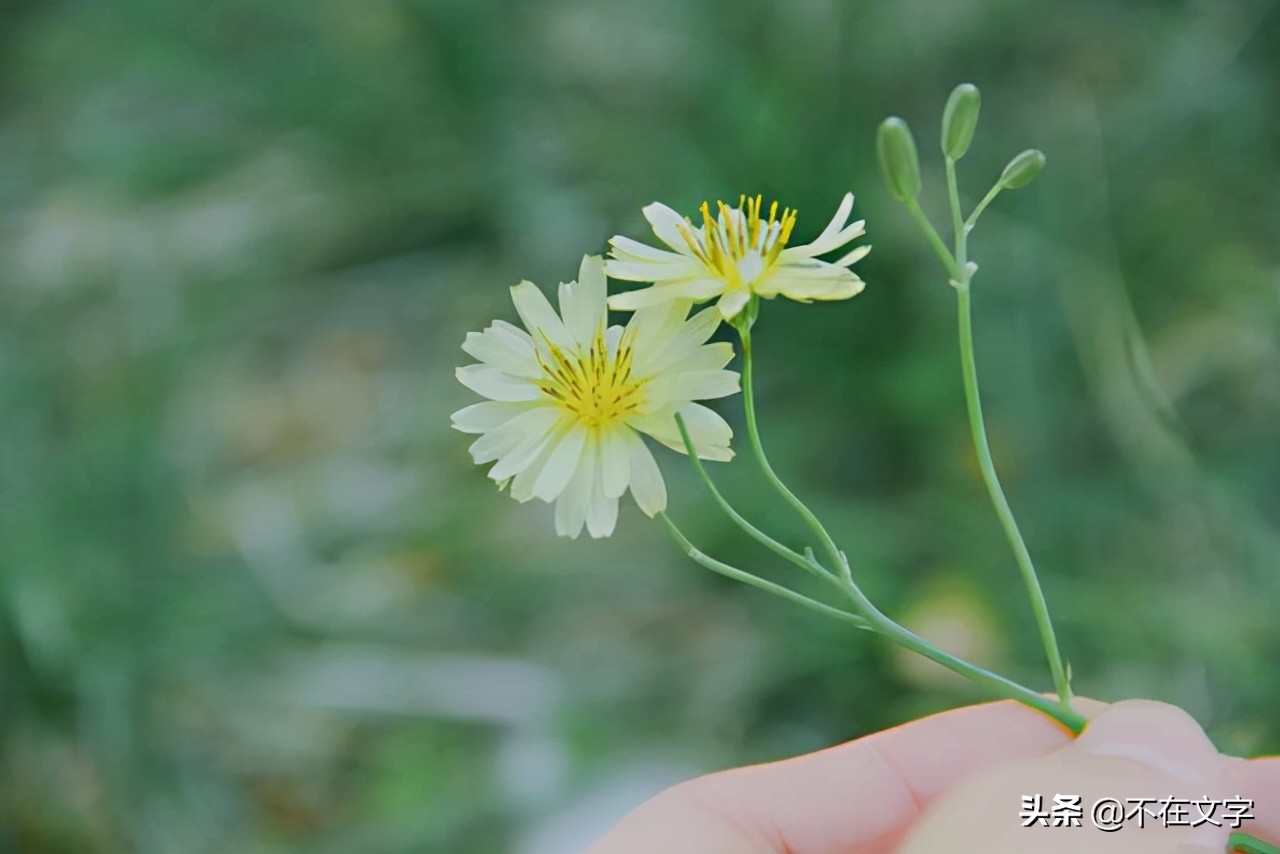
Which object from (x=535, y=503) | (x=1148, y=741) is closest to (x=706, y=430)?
(x=1148, y=741)

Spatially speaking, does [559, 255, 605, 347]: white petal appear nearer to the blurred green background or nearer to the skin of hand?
the skin of hand

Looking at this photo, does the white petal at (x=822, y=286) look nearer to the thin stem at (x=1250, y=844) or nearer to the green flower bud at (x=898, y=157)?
the green flower bud at (x=898, y=157)

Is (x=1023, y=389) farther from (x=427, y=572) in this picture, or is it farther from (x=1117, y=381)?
(x=427, y=572)

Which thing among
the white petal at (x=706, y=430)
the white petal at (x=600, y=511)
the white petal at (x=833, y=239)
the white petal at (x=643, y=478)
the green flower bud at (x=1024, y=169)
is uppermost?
the green flower bud at (x=1024, y=169)

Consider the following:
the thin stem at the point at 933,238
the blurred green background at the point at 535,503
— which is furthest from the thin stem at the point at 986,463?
the blurred green background at the point at 535,503

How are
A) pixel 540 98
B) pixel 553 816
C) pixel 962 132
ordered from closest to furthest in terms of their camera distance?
pixel 962 132 < pixel 553 816 < pixel 540 98

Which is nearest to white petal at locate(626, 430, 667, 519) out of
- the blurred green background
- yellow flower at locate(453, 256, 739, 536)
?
yellow flower at locate(453, 256, 739, 536)

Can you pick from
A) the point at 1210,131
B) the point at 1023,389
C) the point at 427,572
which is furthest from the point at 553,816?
the point at 1210,131
